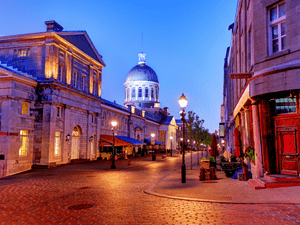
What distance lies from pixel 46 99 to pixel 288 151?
21289 millimetres

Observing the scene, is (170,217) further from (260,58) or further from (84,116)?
(84,116)

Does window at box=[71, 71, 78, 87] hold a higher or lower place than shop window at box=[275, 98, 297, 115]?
higher

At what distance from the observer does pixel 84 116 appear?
32.4 metres

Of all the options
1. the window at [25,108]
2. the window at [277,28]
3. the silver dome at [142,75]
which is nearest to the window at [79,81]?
the window at [25,108]

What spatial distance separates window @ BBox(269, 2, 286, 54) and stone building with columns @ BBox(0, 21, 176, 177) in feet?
62.9

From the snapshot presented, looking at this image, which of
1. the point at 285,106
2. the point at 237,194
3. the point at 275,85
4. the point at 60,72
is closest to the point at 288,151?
the point at 285,106

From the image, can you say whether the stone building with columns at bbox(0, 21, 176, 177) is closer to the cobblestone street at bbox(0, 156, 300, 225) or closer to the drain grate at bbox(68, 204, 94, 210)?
the cobblestone street at bbox(0, 156, 300, 225)

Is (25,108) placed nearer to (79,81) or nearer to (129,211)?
(79,81)

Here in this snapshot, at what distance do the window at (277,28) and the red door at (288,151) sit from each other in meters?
3.61

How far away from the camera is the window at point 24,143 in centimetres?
2409

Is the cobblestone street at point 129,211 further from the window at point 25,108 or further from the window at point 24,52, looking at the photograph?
the window at point 24,52

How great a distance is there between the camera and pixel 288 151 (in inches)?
442

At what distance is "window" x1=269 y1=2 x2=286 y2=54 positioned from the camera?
1143 cm

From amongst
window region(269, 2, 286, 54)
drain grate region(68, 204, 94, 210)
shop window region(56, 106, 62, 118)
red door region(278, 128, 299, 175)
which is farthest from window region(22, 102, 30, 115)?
red door region(278, 128, 299, 175)
